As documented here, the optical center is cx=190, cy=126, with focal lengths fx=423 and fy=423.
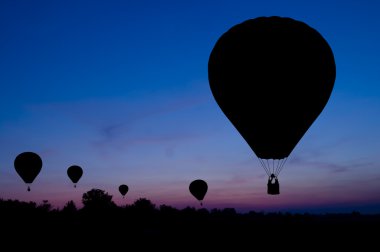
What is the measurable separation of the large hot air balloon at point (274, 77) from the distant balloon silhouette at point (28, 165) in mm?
29878

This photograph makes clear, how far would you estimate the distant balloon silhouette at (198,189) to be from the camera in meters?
52.8

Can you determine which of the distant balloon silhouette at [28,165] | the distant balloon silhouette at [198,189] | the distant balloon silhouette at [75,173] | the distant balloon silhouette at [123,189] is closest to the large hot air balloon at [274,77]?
the distant balloon silhouette at [28,165]

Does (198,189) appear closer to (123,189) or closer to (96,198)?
(123,189)

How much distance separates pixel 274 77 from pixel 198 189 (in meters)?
38.5

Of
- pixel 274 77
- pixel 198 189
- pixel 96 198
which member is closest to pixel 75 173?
pixel 198 189

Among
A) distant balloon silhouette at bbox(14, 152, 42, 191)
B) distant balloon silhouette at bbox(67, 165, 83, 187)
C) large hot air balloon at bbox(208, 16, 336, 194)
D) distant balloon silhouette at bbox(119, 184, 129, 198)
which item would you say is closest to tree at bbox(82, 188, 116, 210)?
distant balloon silhouette at bbox(119, 184, 129, 198)

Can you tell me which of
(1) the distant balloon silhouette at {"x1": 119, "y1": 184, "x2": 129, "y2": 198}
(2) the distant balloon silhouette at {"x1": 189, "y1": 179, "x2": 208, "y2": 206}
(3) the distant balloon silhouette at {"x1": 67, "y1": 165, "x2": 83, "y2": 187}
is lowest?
(2) the distant balloon silhouette at {"x1": 189, "y1": 179, "x2": 208, "y2": 206}

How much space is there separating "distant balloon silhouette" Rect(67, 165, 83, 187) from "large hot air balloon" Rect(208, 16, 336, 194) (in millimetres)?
41775

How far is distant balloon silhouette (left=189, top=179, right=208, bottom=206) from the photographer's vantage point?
52.8m

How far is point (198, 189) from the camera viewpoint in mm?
53375

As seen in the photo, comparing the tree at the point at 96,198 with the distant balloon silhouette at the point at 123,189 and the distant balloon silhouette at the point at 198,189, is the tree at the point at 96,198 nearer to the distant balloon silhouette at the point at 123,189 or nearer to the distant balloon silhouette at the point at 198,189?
the distant balloon silhouette at the point at 123,189

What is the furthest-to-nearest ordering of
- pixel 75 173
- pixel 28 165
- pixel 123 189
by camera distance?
pixel 123 189 < pixel 75 173 < pixel 28 165

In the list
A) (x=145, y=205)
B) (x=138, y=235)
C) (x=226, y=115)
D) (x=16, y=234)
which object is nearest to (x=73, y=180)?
(x=138, y=235)

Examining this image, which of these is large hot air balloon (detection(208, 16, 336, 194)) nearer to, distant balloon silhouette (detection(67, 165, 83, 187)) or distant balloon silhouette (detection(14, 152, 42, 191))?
distant balloon silhouette (detection(14, 152, 42, 191))
